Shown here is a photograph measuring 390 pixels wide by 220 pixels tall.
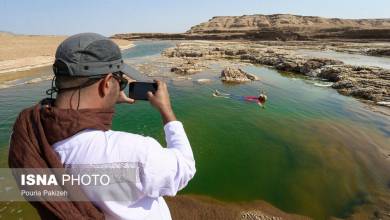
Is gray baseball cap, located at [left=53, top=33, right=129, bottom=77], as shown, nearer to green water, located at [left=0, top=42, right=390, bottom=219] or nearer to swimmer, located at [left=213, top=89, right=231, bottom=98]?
green water, located at [left=0, top=42, right=390, bottom=219]

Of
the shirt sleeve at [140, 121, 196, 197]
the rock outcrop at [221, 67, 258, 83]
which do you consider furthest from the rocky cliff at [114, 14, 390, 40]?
the shirt sleeve at [140, 121, 196, 197]

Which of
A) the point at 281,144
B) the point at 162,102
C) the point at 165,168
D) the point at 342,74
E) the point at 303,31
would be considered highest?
the point at 303,31

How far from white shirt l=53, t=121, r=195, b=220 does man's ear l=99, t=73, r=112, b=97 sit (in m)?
0.26

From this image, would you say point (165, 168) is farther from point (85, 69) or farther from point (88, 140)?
point (85, 69)

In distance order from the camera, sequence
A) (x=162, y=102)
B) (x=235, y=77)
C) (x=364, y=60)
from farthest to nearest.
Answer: (x=364, y=60) → (x=235, y=77) → (x=162, y=102)

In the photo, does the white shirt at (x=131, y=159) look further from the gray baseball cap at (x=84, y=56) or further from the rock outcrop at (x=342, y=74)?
the rock outcrop at (x=342, y=74)

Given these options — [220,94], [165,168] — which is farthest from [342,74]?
[165,168]

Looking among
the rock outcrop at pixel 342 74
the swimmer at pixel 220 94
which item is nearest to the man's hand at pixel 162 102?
the swimmer at pixel 220 94

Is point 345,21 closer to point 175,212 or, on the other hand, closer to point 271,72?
point 271,72

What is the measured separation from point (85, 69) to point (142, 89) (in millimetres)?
505

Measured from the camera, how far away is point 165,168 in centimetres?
165

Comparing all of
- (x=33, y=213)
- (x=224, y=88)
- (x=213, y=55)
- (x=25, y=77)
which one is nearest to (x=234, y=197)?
(x=33, y=213)

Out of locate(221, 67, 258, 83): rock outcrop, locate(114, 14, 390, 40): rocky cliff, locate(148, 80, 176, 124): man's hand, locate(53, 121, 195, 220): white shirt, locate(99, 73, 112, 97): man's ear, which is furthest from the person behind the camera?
locate(114, 14, 390, 40): rocky cliff

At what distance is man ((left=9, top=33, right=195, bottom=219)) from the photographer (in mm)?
1601
